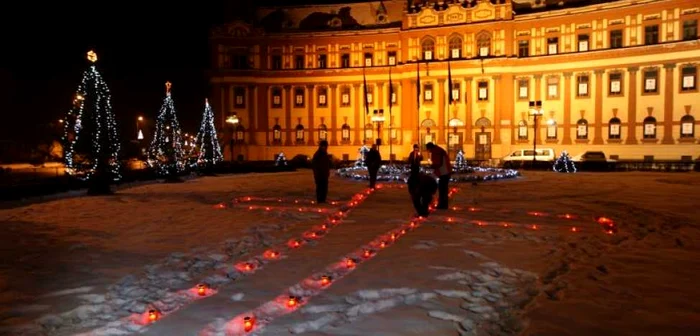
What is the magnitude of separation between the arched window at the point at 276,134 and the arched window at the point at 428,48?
18156mm

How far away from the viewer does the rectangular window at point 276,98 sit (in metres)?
65.6

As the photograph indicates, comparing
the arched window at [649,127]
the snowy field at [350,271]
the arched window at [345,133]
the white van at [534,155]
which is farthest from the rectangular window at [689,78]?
the snowy field at [350,271]

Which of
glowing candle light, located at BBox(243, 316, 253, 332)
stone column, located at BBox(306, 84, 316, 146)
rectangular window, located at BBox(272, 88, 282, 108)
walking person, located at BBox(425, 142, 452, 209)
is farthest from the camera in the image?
rectangular window, located at BBox(272, 88, 282, 108)

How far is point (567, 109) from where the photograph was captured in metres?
54.5

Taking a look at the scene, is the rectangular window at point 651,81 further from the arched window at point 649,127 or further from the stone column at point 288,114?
the stone column at point 288,114

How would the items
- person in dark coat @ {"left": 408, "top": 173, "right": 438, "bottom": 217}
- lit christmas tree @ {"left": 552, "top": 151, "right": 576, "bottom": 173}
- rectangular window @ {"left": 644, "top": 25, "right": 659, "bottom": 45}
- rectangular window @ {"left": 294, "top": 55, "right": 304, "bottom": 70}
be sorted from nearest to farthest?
person in dark coat @ {"left": 408, "top": 173, "right": 438, "bottom": 217}, lit christmas tree @ {"left": 552, "top": 151, "right": 576, "bottom": 173}, rectangular window @ {"left": 644, "top": 25, "right": 659, "bottom": 45}, rectangular window @ {"left": 294, "top": 55, "right": 304, "bottom": 70}

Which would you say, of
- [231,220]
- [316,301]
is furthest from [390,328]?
[231,220]

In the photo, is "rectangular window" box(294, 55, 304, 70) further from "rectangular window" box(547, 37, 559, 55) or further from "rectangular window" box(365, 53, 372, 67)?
"rectangular window" box(547, 37, 559, 55)

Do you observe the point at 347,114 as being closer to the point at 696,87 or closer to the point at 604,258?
the point at 696,87

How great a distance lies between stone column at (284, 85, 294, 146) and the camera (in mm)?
64875

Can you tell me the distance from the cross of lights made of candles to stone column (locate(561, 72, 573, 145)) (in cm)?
4562

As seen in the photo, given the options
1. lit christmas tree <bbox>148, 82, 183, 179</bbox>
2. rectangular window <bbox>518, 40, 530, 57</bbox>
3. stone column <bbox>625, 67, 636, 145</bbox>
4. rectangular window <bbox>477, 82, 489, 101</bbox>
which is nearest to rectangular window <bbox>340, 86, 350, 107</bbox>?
rectangular window <bbox>477, 82, 489, 101</bbox>

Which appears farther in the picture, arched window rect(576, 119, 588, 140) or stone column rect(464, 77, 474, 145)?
stone column rect(464, 77, 474, 145)

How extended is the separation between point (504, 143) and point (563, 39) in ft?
37.0
